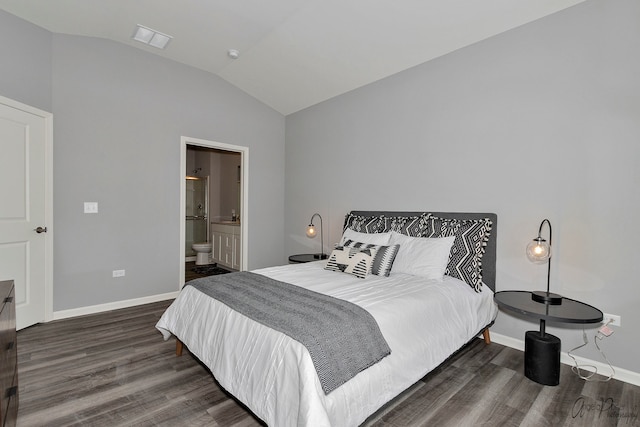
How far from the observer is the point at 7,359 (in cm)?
153

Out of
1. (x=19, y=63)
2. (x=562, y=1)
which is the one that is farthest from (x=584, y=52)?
(x=19, y=63)

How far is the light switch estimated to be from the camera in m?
3.52

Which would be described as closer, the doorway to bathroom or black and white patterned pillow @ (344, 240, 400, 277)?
black and white patterned pillow @ (344, 240, 400, 277)

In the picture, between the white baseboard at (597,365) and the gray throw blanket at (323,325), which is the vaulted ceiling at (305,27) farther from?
the white baseboard at (597,365)

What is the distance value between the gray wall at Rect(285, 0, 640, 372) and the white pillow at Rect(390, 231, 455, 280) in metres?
0.52

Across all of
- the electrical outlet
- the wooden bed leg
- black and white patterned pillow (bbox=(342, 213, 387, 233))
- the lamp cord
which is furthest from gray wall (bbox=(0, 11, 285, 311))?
the electrical outlet

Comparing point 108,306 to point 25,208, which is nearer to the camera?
point 25,208

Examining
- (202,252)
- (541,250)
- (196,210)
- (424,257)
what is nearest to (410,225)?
(424,257)

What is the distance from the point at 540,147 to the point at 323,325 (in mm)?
2349

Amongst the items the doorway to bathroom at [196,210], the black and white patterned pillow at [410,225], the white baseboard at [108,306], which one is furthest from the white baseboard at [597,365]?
the doorway to bathroom at [196,210]

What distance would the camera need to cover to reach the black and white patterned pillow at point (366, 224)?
3.60 m

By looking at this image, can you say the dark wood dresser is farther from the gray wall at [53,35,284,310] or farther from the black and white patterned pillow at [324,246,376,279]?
the black and white patterned pillow at [324,246,376,279]

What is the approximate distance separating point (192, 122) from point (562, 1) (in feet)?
13.3

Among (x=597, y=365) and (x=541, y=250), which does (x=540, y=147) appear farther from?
(x=597, y=365)
